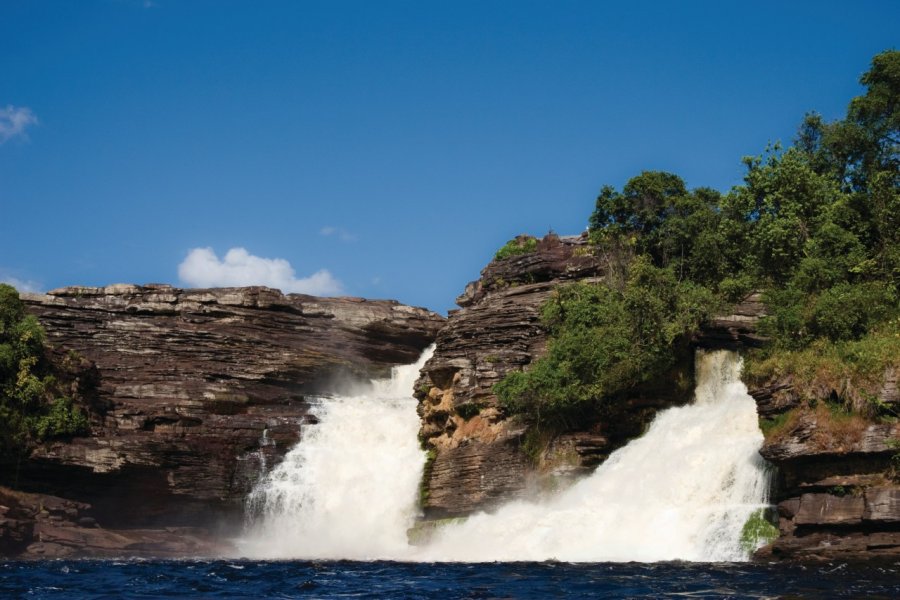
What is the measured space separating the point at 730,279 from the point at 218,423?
94.8 feet

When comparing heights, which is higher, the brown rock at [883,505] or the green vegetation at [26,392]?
the green vegetation at [26,392]

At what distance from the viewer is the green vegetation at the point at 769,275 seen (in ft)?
132

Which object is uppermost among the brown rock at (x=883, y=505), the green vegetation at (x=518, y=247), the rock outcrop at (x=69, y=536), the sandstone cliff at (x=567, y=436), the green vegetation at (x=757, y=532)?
the green vegetation at (x=518, y=247)

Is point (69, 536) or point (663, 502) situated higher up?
point (663, 502)

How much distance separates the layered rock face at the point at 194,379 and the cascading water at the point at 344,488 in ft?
4.86

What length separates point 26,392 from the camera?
171ft

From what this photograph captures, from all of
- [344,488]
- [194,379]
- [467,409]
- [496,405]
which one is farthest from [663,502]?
[194,379]

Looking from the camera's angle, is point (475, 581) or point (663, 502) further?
point (663, 502)

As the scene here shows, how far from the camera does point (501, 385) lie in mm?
48906

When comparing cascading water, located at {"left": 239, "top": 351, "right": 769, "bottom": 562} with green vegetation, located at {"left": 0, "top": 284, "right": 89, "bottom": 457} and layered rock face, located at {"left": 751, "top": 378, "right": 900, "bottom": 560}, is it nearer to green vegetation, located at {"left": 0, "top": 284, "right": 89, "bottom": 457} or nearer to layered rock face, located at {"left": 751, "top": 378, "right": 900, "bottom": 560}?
layered rock face, located at {"left": 751, "top": 378, "right": 900, "bottom": 560}

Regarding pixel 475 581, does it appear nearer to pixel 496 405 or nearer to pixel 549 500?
pixel 549 500

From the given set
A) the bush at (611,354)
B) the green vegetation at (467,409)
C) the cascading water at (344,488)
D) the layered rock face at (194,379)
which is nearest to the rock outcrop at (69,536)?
the layered rock face at (194,379)

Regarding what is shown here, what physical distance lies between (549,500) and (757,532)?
1347 centimetres

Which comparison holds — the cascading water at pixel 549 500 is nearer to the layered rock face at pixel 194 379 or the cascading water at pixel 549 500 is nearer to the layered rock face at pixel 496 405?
the layered rock face at pixel 496 405
